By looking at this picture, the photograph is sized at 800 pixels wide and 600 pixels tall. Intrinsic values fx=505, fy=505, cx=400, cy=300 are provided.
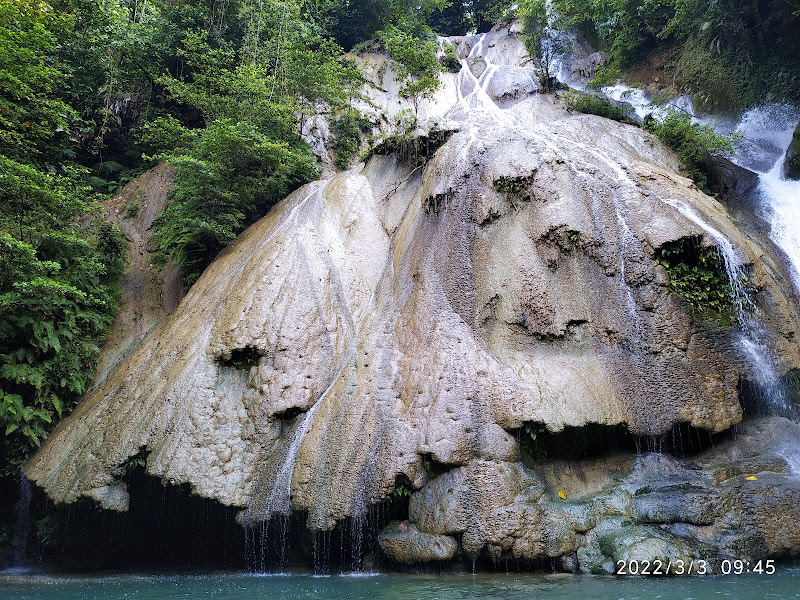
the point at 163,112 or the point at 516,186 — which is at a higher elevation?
the point at 163,112

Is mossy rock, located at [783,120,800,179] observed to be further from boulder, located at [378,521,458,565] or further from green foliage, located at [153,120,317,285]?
boulder, located at [378,521,458,565]

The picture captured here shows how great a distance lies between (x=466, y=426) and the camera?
9297 mm

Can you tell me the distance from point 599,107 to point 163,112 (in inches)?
667

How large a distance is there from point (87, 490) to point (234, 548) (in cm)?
299

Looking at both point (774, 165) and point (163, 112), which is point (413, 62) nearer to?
point (163, 112)

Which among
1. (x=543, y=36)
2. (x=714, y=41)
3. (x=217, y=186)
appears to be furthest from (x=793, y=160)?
(x=217, y=186)

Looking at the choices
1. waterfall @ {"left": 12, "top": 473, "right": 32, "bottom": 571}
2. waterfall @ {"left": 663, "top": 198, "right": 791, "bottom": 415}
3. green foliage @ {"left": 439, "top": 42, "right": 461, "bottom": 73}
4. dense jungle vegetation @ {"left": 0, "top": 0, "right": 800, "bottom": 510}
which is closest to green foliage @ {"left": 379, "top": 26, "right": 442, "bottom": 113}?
dense jungle vegetation @ {"left": 0, "top": 0, "right": 800, "bottom": 510}

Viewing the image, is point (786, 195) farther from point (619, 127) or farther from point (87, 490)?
point (87, 490)

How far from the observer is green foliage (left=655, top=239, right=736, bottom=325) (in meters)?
10.4

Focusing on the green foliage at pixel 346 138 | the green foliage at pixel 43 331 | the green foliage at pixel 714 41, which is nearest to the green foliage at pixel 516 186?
the green foliage at pixel 43 331

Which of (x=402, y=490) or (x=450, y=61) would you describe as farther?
(x=450, y=61)

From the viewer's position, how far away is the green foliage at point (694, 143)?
1523 centimetres
